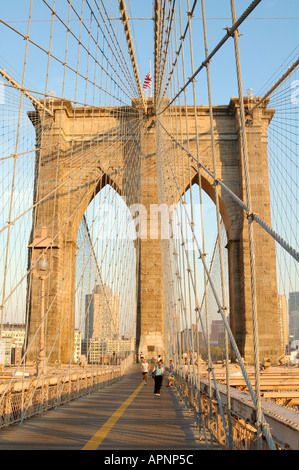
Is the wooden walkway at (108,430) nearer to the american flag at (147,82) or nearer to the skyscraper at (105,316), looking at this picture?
the skyscraper at (105,316)

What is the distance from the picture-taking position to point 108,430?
480 cm

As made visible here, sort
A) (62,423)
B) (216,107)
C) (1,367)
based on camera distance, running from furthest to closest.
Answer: (216,107) → (1,367) → (62,423)

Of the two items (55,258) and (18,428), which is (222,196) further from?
(18,428)

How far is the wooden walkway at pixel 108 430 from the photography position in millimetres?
3973

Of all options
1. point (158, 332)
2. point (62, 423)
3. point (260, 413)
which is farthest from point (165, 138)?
point (260, 413)

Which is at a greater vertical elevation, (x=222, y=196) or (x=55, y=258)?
(x=222, y=196)

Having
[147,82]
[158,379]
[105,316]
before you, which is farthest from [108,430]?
[147,82]

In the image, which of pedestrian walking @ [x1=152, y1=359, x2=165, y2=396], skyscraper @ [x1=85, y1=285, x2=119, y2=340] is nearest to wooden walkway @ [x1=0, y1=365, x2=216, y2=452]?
pedestrian walking @ [x1=152, y1=359, x2=165, y2=396]

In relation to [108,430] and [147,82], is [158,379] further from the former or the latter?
[147,82]

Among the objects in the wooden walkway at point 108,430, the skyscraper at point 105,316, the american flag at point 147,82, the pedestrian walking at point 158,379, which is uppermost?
the american flag at point 147,82

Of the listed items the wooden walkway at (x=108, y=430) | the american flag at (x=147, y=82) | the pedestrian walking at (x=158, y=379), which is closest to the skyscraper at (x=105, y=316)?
the pedestrian walking at (x=158, y=379)

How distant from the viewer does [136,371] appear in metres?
18.2

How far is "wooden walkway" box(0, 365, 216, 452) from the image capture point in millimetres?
3973
